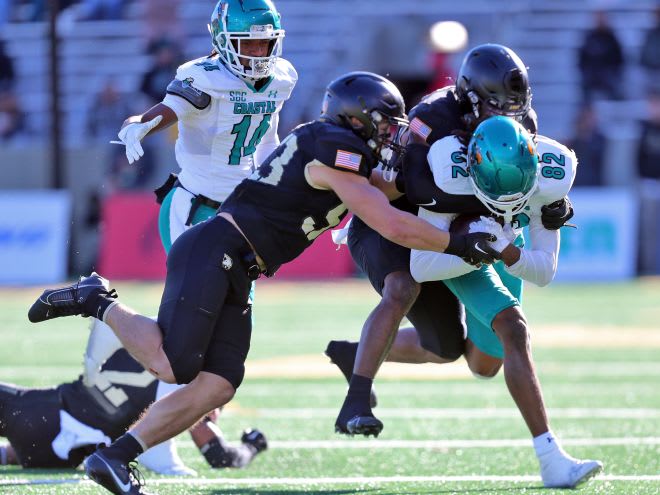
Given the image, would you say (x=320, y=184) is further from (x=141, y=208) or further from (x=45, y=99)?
(x=45, y=99)

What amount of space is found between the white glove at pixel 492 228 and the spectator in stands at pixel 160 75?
10442mm

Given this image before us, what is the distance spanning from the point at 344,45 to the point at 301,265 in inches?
159

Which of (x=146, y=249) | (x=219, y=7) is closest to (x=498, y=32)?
(x=146, y=249)

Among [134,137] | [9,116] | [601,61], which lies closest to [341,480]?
[134,137]

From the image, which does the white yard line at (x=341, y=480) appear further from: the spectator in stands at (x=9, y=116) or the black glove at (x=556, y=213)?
the spectator in stands at (x=9, y=116)

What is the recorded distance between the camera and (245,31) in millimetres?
5117

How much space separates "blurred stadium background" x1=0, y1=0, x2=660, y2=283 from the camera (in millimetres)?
14164

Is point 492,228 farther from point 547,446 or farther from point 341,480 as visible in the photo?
point 341,480

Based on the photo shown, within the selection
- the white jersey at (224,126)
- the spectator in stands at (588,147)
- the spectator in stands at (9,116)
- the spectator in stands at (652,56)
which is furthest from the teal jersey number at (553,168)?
the spectator in stands at (9,116)

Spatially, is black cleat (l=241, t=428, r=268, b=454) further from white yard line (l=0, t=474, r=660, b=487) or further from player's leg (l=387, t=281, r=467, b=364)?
player's leg (l=387, t=281, r=467, b=364)

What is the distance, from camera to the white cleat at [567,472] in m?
4.49

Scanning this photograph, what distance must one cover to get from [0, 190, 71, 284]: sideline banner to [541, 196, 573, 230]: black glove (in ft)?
31.8

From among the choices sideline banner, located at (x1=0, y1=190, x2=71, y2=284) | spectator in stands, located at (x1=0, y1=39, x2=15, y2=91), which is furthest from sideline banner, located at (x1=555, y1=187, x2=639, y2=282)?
spectator in stands, located at (x1=0, y1=39, x2=15, y2=91)

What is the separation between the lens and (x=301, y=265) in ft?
47.2
